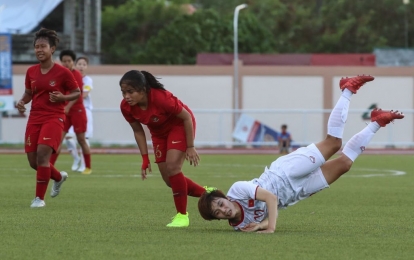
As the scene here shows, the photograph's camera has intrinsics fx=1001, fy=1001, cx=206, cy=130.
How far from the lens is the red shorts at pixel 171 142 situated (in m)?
9.83

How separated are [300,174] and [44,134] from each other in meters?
3.71

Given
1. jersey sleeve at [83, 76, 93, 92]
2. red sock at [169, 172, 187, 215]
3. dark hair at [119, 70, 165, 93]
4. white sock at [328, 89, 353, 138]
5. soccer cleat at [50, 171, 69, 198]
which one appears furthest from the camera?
jersey sleeve at [83, 76, 93, 92]

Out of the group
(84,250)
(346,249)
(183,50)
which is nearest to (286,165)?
(346,249)

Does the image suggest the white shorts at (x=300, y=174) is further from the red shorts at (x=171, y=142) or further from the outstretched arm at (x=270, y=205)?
the red shorts at (x=171, y=142)

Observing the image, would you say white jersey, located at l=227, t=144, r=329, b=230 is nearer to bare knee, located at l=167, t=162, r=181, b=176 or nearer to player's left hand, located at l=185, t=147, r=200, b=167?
player's left hand, located at l=185, t=147, r=200, b=167

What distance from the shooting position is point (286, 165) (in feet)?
31.2

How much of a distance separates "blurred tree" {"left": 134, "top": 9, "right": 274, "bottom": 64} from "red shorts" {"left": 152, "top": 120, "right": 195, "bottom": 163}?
165 ft

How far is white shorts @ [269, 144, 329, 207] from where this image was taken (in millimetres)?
9453

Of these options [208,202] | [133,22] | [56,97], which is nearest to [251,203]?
[208,202]

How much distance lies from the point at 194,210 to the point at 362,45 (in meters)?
63.3

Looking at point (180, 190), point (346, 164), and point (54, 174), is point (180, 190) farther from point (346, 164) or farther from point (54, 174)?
point (54, 174)

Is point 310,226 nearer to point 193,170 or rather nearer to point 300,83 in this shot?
point 193,170

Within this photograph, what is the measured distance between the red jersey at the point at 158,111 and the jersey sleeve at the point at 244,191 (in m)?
1.04

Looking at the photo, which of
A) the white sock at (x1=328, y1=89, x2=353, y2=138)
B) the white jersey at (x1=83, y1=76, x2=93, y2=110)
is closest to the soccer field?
A: the white sock at (x1=328, y1=89, x2=353, y2=138)
